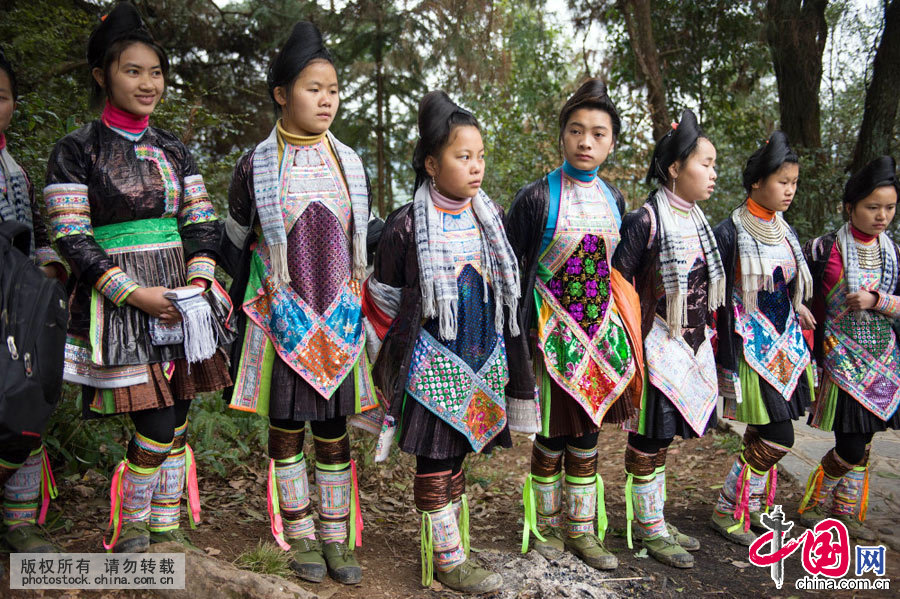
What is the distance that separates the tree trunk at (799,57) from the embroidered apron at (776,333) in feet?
12.5

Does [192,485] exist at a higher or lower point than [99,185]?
lower

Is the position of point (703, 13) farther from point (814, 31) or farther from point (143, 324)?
point (143, 324)

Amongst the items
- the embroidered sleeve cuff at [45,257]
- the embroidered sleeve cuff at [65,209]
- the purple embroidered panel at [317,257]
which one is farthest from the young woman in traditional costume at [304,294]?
the embroidered sleeve cuff at [45,257]

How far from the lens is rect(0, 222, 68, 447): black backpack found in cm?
220

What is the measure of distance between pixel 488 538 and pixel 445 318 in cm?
154

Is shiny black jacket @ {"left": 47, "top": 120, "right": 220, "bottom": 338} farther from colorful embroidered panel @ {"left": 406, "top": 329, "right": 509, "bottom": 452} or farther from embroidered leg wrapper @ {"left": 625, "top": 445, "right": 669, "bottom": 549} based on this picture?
embroidered leg wrapper @ {"left": 625, "top": 445, "right": 669, "bottom": 549}

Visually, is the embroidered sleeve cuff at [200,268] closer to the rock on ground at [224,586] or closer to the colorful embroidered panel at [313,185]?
the colorful embroidered panel at [313,185]

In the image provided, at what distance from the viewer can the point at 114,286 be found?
2.74 m

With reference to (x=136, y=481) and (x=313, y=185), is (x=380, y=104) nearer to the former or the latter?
(x=313, y=185)

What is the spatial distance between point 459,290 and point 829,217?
229 inches

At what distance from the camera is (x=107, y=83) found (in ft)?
9.43

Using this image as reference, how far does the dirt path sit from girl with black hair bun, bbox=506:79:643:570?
220 millimetres

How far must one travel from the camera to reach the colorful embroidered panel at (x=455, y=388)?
9.77ft

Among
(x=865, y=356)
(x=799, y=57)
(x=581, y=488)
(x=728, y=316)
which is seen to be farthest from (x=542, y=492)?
(x=799, y=57)
